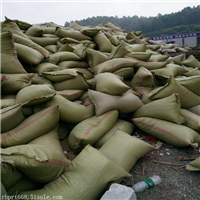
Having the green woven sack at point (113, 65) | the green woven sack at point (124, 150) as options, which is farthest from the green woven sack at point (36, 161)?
the green woven sack at point (113, 65)

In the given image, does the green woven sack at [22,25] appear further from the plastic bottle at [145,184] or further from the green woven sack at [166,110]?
the plastic bottle at [145,184]

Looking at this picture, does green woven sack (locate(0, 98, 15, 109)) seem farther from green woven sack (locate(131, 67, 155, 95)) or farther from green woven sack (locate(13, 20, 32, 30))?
green woven sack (locate(13, 20, 32, 30))

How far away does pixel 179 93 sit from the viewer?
7.51 feet

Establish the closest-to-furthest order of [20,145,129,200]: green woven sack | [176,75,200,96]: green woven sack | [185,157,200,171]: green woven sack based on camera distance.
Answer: [20,145,129,200]: green woven sack, [185,157,200,171]: green woven sack, [176,75,200,96]: green woven sack

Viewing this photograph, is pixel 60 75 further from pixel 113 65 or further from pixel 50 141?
pixel 50 141

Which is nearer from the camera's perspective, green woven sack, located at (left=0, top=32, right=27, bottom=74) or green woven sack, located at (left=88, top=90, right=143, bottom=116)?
green woven sack, located at (left=88, top=90, right=143, bottom=116)

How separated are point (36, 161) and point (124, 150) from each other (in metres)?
0.75

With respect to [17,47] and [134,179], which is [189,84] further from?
[17,47]

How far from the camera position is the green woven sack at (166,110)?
2.04 m

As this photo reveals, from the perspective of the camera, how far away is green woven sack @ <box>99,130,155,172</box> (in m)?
1.58

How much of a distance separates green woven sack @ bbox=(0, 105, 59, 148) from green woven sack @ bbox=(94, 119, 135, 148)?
0.48 metres

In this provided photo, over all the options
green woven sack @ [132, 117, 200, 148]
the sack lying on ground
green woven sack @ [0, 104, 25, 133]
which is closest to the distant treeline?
the sack lying on ground

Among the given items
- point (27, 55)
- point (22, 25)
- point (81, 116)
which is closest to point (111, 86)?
point (81, 116)

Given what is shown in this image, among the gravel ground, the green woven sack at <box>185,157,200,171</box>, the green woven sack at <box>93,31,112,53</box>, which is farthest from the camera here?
the green woven sack at <box>93,31,112,53</box>
